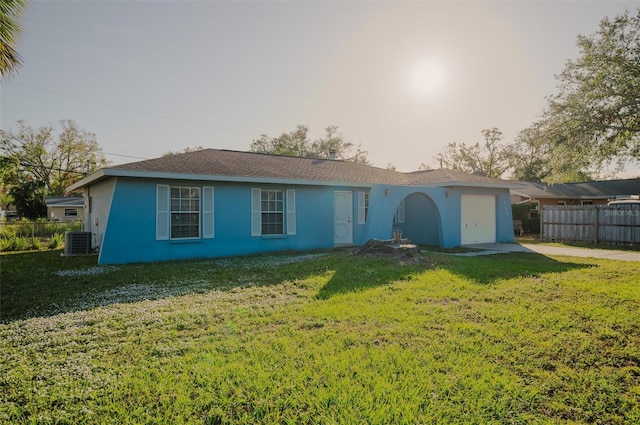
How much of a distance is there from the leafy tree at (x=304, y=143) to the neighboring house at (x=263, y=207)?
2818cm

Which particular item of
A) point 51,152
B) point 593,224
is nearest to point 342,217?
point 593,224

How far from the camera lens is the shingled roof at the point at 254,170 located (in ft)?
34.1

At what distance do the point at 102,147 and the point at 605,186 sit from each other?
5210 centimetres

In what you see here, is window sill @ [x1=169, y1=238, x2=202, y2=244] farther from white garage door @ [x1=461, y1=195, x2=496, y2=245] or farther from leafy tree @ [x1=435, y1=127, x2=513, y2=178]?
leafy tree @ [x1=435, y1=127, x2=513, y2=178]

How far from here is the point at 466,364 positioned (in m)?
3.62

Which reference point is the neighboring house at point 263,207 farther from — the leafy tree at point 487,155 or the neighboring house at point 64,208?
the leafy tree at point 487,155

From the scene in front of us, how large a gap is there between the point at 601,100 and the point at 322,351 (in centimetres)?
2312

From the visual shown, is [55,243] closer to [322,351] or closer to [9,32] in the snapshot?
[9,32]

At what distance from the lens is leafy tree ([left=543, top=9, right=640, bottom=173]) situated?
18547 millimetres

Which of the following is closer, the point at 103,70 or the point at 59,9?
the point at 59,9

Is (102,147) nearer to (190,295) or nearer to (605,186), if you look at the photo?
(190,295)

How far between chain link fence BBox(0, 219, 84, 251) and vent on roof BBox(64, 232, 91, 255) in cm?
443

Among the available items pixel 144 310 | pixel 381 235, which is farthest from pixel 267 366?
pixel 381 235

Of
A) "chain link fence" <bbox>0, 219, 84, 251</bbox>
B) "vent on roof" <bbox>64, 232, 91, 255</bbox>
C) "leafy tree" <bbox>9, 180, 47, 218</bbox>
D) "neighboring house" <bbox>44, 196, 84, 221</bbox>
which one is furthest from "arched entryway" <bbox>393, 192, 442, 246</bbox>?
"leafy tree" <bbox>9, 180, 47, 218</bbox>
